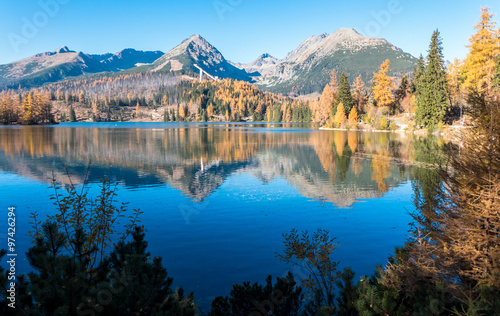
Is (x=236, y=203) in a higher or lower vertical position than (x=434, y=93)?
lower

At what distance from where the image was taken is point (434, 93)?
6788cm

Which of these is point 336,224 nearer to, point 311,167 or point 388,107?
point 311,167

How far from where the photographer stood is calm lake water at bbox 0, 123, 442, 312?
1152cm

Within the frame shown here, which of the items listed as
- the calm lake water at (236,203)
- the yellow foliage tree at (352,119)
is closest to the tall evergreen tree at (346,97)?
the yellow foliage tree at (352,119)

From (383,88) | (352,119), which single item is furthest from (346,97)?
(383,88)

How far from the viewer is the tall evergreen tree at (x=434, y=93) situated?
67.2 metres

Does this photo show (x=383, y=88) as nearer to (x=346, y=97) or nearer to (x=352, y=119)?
(x=352, y=119)

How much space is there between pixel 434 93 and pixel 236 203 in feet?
216

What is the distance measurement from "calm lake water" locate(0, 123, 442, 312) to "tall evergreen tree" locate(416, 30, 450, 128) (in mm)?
36847

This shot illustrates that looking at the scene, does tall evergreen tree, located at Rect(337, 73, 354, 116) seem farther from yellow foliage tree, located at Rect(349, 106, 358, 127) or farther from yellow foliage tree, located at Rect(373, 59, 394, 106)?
yellow foliage tree, located at Rect(373, 59, 394, 106)

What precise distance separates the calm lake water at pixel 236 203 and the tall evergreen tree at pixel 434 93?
36.8m

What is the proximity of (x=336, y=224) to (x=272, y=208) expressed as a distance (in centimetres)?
419

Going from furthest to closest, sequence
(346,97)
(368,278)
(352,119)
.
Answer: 1. (346,97)
2. (352,119)
3. (368,278)

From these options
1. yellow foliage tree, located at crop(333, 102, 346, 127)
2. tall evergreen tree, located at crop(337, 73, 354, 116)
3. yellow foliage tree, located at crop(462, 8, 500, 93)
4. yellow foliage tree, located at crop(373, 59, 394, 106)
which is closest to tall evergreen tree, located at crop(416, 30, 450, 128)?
yellow foliage tree, located at crop(462, 8, 500, 93)
